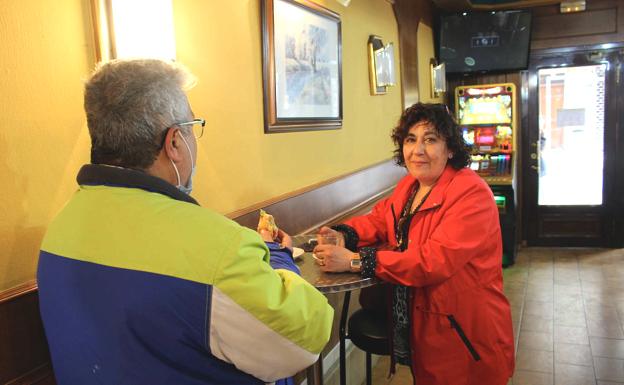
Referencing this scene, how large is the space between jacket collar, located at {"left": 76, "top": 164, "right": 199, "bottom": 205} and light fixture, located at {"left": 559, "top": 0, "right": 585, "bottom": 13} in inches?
227

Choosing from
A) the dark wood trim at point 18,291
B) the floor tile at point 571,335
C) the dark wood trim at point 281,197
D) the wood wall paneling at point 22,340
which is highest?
the dark wood trim at point 281,197

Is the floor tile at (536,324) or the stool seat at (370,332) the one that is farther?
the floor tile at (536,324)

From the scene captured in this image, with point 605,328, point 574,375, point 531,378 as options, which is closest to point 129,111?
point 531,378

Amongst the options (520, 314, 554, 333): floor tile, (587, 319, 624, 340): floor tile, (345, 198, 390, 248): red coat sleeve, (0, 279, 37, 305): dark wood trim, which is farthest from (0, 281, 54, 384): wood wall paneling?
(587, 319, 624, 340): floor tile

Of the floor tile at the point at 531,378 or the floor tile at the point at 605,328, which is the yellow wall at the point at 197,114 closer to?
the floor tile at the point at 531,378

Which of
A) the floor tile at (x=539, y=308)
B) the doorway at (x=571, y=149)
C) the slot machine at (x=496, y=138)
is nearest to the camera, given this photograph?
the floor tile at (x=539, y=308)

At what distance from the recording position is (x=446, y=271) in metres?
1.82

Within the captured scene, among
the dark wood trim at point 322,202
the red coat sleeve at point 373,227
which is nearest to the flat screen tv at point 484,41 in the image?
the dark wood trim at point 322,202

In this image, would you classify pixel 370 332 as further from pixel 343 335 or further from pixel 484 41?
pixel 484 41

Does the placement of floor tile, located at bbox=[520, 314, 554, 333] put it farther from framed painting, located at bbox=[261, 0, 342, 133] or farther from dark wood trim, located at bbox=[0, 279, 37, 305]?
dark wood trim, located at bbox=[0, 279, 37, 305]

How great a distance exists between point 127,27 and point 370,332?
57.0 inches

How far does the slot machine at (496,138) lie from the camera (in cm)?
535

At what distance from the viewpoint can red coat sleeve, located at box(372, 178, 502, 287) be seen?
5.95 feet

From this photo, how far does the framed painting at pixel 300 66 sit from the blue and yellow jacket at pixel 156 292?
1500 mm
